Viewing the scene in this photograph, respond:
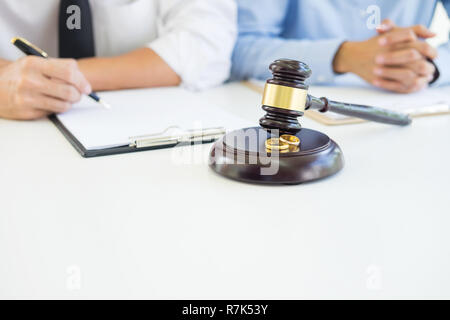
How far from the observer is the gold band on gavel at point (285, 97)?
1.90ft

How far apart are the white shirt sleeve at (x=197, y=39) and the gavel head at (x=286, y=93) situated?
59 cm

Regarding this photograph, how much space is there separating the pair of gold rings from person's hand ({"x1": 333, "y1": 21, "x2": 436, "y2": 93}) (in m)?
0.57

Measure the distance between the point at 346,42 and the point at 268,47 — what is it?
0.20m

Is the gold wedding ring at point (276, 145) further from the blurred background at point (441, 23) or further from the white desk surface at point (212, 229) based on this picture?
the blurred background at point (441, 23)

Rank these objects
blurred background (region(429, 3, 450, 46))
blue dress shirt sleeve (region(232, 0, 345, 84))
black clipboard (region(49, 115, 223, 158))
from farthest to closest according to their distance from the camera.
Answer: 1. blurred background (region(429, 3, 450, 46))
2. blue dress shirt sleeve (region(232, 0, 345, 84))
3. black clipboard (region(49, 115, 223, 158))

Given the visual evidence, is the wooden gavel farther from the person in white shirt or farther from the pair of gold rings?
the person in white shirt

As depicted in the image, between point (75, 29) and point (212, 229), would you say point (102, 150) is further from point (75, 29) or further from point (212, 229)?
point (75, 29)

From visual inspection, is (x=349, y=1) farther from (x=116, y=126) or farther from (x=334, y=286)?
(x=334, y=286)

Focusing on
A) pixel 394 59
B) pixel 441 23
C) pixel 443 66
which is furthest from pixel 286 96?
pixel 441 23

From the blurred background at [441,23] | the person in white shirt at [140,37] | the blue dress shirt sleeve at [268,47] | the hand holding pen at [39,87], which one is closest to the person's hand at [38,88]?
the hand holding pen at [39,87]

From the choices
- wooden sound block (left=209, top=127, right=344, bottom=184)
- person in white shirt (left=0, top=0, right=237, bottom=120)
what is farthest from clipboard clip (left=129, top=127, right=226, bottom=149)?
person in white shirt (left=0, top=0, right=237, bottom=120)

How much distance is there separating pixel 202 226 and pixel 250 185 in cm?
12

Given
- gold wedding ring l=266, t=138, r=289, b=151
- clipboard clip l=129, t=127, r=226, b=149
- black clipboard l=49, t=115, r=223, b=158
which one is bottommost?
black clipboard l=49, t=115, r=223, b=158

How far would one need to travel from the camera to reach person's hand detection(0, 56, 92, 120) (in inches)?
33.8
